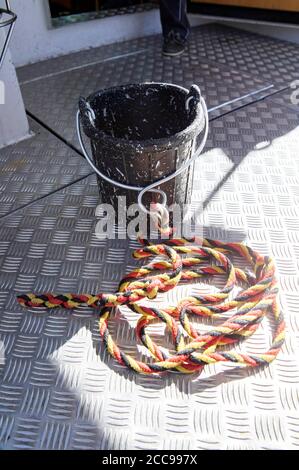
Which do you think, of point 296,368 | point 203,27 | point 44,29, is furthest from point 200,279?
point 203,27

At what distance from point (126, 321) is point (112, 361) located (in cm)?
15

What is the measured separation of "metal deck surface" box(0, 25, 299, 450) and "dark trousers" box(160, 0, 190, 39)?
46.3 inches

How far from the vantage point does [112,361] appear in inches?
49.0

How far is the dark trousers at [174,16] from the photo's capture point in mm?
3191

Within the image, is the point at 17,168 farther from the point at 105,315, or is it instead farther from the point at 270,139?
the point at 270,139

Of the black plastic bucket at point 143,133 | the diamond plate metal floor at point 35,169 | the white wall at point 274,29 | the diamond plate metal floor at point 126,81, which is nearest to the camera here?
the black plastic bucket at point 143,133

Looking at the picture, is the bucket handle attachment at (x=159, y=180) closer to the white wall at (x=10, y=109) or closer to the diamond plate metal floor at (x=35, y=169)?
the diamond plate metal floor at (x=35, y=169)

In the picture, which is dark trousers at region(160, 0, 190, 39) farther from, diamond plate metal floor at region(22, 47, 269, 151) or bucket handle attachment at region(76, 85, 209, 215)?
bucket handle attachment at region(76, 85, 209, 215)

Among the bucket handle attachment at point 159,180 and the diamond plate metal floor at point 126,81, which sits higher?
the bucket handle attachment at point 159,180

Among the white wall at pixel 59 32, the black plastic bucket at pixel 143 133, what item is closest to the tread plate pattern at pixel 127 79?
the white wall at pixel 59 32

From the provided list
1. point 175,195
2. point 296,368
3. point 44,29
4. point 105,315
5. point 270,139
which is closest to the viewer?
point 296,368

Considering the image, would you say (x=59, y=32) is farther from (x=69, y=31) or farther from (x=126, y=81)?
(x=126, y=81)

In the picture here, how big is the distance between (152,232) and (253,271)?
430 millimetres

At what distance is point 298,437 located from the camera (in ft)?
3.52
